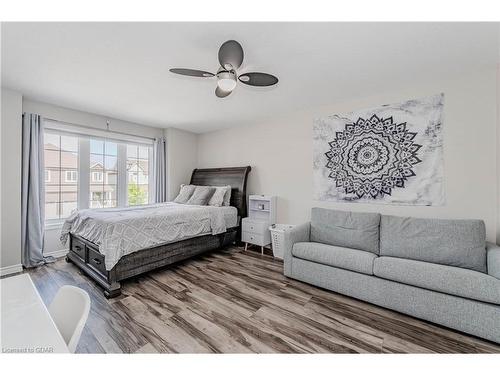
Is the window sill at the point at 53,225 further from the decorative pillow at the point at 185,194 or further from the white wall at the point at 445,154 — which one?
the white wall at the point at 445,154

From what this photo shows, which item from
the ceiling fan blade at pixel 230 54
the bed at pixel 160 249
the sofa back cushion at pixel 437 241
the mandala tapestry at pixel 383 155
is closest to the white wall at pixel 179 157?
the bed at pixel 160 249

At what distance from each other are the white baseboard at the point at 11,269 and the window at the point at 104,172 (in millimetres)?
1223

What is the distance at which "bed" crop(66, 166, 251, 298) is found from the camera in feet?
7.86

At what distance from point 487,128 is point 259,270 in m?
3.03

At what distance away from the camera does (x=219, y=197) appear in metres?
4.04

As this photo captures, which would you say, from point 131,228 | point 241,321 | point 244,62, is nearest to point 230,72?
point 244,62

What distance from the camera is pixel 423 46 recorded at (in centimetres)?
186

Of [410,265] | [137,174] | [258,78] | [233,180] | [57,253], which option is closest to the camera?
[258,78]

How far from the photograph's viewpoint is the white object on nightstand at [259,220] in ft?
12.1

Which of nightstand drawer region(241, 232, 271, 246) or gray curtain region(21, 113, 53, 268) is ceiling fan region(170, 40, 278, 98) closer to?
nightstand drawer region(241, 232, 271, 246)

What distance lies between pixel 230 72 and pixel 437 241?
2542mm

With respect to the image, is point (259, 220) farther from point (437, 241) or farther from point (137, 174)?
point (137, 174)
